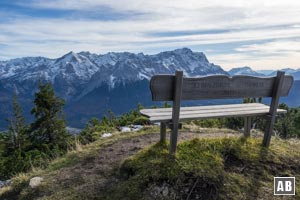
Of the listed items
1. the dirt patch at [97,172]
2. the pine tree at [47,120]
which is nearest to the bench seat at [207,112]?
the dirt patch at [97,172]

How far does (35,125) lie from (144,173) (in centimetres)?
1920

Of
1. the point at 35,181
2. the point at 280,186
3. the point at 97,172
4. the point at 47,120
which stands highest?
the point at 280,186

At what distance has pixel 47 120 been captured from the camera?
70.0ft

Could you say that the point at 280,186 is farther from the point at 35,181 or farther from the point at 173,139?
the point at 35,181

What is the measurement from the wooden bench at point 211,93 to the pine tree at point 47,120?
17.5 meters

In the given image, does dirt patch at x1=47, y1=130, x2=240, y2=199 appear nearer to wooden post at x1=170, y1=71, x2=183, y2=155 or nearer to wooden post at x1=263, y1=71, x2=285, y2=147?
wooden post at x1=170, y1=71, x2=183, y2=155

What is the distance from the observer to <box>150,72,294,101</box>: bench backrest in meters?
4.71

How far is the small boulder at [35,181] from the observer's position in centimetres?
525

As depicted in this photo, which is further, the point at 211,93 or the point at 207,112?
the point at 207,112

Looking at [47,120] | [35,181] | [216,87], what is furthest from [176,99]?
[47,120]

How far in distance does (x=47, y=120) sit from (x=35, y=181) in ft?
55.6

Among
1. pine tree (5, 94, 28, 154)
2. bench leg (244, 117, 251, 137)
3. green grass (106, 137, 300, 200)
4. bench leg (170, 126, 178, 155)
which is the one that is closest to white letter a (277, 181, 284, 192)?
green grass (106, 137, 300, 200)

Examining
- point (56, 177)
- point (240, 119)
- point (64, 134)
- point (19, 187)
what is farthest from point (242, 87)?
point (64, 134)

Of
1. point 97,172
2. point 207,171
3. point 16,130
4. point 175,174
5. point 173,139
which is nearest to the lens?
point 175,174
